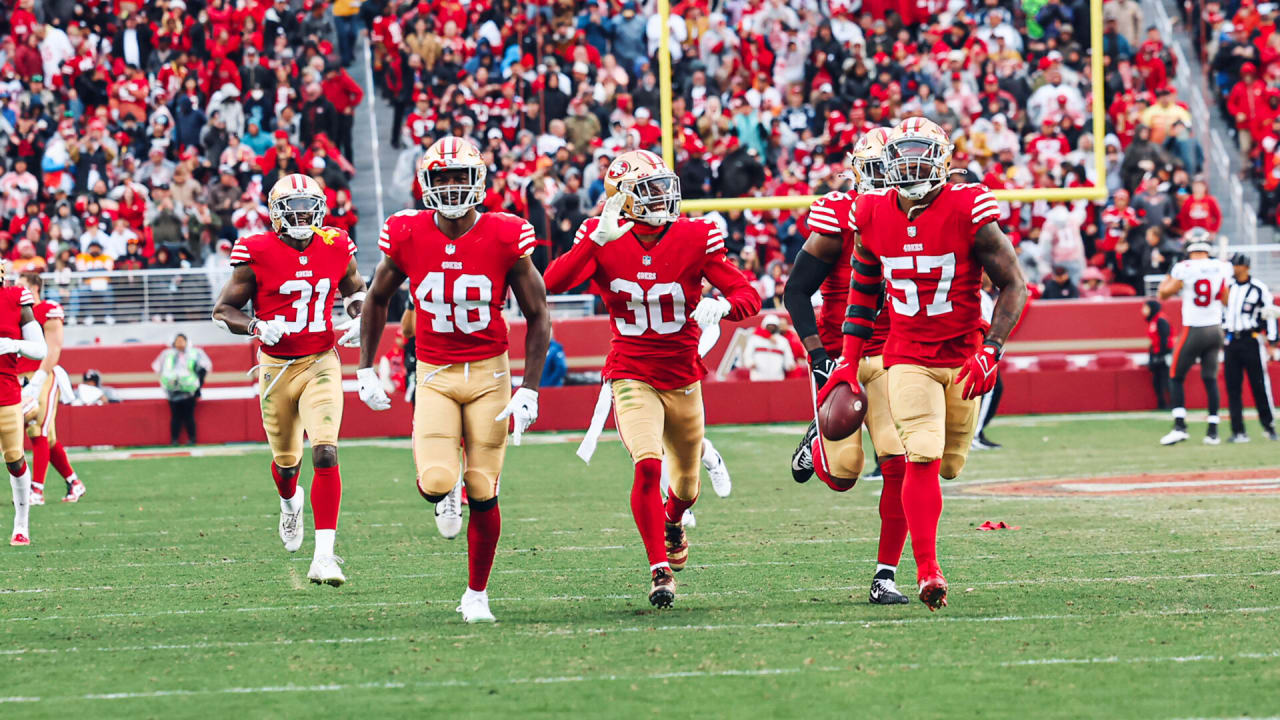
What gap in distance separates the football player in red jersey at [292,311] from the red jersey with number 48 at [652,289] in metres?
1.57

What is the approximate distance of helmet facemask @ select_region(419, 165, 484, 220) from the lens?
20.3ft

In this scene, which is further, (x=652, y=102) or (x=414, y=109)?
(x=414, y=109)

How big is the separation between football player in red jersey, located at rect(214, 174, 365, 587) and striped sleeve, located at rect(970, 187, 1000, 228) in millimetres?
3017

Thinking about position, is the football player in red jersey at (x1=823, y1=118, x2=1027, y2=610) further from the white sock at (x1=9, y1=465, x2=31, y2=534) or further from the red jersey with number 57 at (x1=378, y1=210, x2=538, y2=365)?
the white sock at (x1=9, y1=465, x2=31, y2=534)

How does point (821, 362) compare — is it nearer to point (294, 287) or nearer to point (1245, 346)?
point (294, 287)

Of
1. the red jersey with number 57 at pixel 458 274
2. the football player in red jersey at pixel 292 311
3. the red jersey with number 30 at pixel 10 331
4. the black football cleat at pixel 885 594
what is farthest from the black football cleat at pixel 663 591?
the red jersey with number 30 at pixel 10 331

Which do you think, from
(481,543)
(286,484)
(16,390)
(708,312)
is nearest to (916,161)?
(708,312)

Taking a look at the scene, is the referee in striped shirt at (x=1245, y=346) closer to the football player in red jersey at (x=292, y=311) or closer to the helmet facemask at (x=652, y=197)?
the football player in red jersey at (x=292, y=311)

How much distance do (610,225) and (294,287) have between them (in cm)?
206

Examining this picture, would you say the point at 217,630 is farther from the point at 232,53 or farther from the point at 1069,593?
the point at 232,53

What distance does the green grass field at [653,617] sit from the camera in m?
4.66

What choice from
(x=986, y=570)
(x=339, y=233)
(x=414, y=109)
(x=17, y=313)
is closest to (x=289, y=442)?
(x=339, y=233)

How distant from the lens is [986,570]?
280 inches

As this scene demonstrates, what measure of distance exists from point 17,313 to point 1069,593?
579 cm
